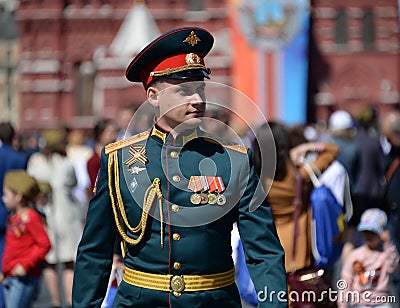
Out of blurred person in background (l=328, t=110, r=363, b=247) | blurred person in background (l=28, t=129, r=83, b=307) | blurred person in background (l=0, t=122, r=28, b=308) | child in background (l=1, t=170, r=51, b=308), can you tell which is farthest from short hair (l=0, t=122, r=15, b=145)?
blurred person in background (l=328, t=110, r=363, b=247)

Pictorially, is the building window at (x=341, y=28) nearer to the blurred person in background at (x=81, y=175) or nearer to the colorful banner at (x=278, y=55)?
the colorful banner at (x=278, y=55)

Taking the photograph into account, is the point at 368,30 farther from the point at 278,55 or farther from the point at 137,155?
the point at 137,155

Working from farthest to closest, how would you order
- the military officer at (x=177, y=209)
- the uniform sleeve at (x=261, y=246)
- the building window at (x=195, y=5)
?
1. the building window at (x=195, y=5)
2. the military officer at (x=177, y=209)
3. the uniform sleeve at (x=261, y=246)

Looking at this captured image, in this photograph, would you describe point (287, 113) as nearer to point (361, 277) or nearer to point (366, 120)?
point (366, 120)

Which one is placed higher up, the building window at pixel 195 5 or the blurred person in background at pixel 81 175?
the building window at pixel 195 5

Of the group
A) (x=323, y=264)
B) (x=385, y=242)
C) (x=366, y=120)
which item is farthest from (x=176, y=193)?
(x=366, y=120)

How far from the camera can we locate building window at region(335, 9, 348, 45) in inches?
1214

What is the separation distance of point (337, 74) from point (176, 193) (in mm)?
27388

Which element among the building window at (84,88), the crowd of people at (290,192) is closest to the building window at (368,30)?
the building window at (84,88)

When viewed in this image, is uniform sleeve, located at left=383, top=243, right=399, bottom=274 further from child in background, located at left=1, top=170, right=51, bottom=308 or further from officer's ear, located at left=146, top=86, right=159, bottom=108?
officer's ear, located at left=146, top=86, right=159, bottom=108

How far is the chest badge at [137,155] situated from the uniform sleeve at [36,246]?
2570 millimetres

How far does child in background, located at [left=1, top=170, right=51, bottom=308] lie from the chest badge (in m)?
2.58

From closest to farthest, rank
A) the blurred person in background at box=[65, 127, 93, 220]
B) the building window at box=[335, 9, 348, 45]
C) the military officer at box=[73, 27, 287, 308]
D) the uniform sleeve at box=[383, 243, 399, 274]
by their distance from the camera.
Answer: the military officer at box=[73, 27, 287, 308]
the uniform sleeve at box=[383, 243, 399, 274]
the blurred person in background at box=[65, 127, 93, 220]
the building window at box=[335, 9, 348, 45]

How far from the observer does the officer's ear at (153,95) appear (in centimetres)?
367
